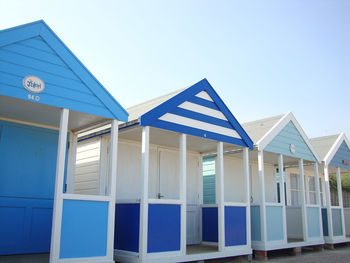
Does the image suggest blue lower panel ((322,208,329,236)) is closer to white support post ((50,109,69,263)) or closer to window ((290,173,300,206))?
window ((290,173,300,206))

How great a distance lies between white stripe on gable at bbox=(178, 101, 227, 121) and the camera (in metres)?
8.16

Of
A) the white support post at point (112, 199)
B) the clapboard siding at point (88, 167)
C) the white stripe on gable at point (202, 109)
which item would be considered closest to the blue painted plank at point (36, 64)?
the white support post at point (112, 199)

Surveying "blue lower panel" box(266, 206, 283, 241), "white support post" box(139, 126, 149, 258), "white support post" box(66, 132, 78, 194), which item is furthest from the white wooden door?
"white support post" box(66, 132, 78, 194)

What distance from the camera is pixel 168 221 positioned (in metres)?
7.33

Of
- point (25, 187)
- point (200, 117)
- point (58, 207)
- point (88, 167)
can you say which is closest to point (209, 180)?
point (200, 117)

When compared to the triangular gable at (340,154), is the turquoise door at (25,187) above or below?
below

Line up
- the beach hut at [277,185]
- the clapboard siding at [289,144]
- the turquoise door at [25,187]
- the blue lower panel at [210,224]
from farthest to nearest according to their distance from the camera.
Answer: the clapboard siding at [289,144], the beach hut at [277,185], the blue lower panel at [210,224], the turquoise door at [25,187]

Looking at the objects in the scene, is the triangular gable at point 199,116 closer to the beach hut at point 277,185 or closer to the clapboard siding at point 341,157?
the beach hut at point 277,185

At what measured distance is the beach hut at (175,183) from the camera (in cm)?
709

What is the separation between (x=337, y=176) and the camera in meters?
14.2

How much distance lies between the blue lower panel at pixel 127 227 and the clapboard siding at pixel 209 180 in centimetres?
466

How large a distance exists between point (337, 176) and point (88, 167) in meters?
9.89

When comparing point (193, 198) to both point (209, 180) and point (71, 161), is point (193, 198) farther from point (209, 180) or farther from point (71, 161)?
point (71, 161)

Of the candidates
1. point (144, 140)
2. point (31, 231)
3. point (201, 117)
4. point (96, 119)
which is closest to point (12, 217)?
point (31, 231)
